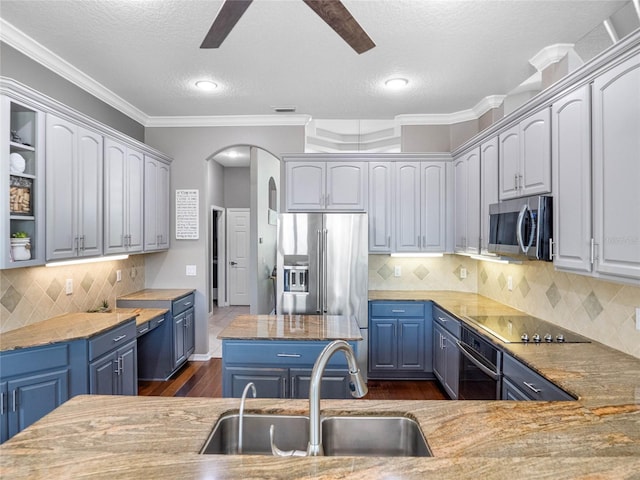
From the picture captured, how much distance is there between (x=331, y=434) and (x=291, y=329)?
1.33 meters

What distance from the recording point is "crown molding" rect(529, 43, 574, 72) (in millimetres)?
2682

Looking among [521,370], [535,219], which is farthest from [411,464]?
[535,219]

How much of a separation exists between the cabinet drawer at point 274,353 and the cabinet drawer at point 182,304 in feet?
5.41

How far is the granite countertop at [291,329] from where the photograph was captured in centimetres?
247

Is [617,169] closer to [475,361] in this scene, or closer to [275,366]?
[475,361]

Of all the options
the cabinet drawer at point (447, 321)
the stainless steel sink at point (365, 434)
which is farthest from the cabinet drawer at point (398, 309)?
→ the stainless steel sink at point (365, 434)

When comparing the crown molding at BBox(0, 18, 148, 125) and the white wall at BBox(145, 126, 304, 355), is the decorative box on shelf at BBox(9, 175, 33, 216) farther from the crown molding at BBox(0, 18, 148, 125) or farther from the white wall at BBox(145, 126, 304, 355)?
the white wall at BBox(145, 126, 304, 355)

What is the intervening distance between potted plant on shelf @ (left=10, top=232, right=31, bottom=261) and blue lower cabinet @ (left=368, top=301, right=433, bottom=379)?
9.47ft

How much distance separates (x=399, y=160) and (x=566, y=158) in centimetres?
207

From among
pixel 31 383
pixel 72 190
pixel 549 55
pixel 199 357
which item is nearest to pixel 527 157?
pixel 549 55

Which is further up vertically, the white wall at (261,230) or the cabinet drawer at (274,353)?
the white wall at (261,230)

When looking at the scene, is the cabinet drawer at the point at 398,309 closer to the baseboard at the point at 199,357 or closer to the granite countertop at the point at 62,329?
the baseboard at the point at 199,357

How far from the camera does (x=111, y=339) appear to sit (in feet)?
9.11

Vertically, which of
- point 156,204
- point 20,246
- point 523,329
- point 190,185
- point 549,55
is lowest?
point 523,329
